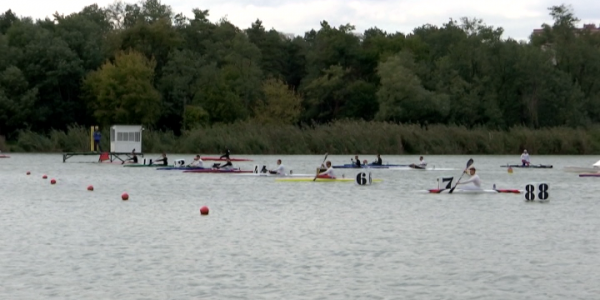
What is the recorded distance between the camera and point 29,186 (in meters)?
40.7

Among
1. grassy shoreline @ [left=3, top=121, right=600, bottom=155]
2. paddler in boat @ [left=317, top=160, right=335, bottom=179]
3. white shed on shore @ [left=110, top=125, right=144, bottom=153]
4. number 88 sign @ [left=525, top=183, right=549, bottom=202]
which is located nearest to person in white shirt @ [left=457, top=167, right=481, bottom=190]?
number 88 sign @ [left=525, top=183, right=549, bottom=202]

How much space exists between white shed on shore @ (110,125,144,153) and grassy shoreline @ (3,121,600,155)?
7.78 meters

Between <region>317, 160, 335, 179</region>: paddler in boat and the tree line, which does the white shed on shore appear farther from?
<region>317, 160, 335, 179</region>: paddler in boat

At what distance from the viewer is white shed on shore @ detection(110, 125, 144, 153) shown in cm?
6378

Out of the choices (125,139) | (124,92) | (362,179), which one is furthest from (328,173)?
(124,92)

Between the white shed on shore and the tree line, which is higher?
the tree line

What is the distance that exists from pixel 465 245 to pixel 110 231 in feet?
25.6

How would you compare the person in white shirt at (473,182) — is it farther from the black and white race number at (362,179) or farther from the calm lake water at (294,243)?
the black and white race number at (362,179)

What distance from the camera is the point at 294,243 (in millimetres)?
22312

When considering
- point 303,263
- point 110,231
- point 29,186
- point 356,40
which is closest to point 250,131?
point 356,40

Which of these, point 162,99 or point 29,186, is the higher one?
point 162,99

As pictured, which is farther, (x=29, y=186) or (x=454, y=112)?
(x=454, y=112)

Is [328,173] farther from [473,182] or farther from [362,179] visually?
[473,182]

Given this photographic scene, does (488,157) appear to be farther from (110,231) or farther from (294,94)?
(110,231)
